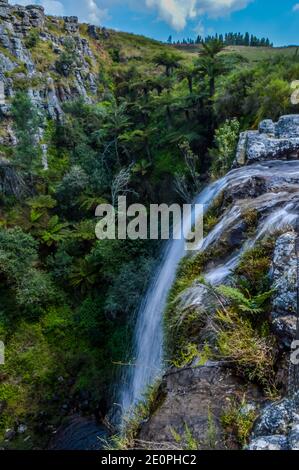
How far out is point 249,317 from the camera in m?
3.53

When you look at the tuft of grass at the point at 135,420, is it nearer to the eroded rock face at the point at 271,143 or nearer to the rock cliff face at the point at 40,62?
the eroded rock face at the point at 271,143

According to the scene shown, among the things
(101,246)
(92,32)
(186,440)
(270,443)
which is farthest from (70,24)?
(270,443)

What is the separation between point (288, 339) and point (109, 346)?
10.4m

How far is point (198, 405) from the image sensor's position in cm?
297

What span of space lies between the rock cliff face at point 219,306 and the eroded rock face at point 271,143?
1.49 metres

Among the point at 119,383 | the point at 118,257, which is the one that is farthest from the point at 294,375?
the point at 118,257

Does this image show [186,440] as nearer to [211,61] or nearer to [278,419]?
[278,419]

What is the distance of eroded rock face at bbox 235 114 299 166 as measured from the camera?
7.79 meters

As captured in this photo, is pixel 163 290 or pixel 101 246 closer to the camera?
pixel 163 290

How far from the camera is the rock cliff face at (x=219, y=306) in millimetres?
2637

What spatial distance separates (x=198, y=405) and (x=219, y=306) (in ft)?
3.56

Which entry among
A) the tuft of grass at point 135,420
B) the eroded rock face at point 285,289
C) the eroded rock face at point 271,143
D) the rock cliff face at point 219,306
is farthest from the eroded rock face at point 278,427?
the eroded rock face at point 271,143

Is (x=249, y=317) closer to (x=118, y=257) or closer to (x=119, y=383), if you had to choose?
(x=119, y=383)

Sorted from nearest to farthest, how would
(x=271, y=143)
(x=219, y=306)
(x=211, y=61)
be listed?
(x=219, y=306) < (x=271, y=143) < (x=211, y=61)
